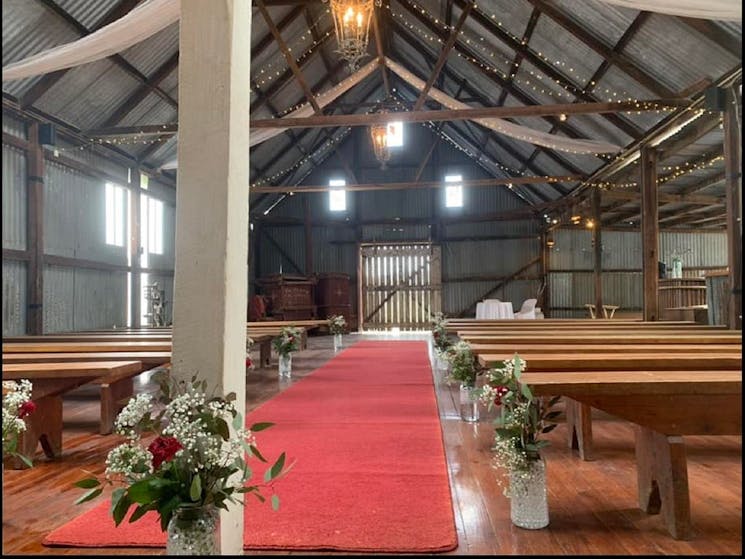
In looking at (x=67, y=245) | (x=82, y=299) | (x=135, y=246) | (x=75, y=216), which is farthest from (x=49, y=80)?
(x=135, y=246)

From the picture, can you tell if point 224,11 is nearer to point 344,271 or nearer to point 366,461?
point 366,461

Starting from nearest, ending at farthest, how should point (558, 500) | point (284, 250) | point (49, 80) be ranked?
point (558, 500) < point (49, 80) < point (284, 250)

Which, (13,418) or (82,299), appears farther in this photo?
(82,299)

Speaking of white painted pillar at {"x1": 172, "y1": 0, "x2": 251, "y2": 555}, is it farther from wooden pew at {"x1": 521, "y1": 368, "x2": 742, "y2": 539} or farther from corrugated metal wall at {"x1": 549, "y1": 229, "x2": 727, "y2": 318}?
corrugated metal wall at {"x1": 549, "y1": 229, "x2": 727, "y2": 318}

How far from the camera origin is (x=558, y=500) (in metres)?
2.67

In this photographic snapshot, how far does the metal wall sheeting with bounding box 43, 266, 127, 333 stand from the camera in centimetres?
825

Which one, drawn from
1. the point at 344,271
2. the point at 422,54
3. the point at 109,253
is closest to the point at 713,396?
the point at 109,253

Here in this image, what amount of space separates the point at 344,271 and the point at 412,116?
27.6ft

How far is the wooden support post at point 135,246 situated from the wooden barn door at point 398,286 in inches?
263

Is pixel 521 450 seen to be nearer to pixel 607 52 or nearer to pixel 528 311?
pixel 607 52

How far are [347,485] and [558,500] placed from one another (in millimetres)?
1041

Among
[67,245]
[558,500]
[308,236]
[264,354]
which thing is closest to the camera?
[558,500]

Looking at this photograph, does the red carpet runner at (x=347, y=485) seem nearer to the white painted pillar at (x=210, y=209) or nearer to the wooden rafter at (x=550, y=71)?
the white painted pillar at (x=210, y=209)

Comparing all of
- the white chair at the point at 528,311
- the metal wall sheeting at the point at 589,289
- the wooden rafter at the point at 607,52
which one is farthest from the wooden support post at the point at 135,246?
the metal wall sheeting at the point at 589,289
